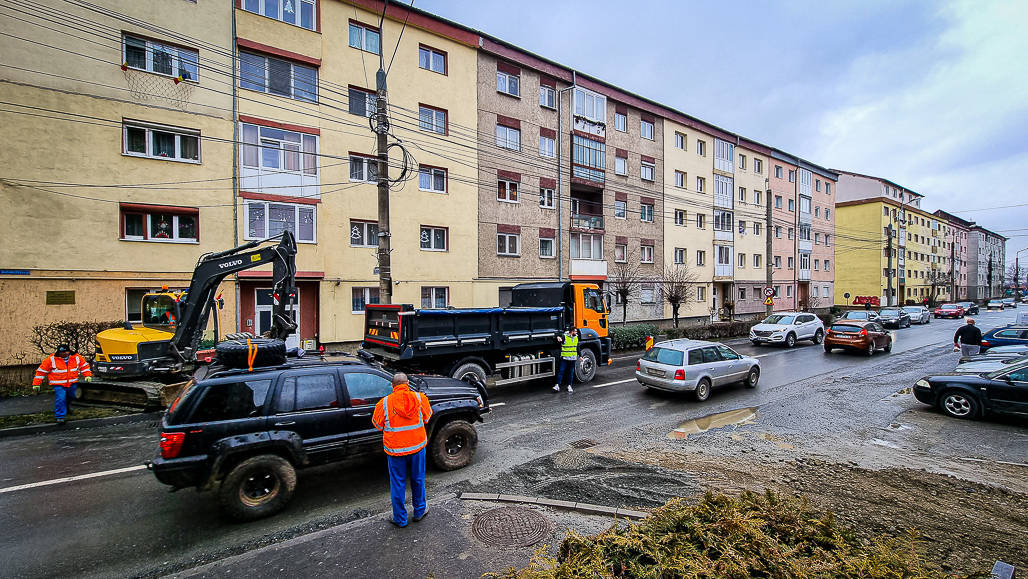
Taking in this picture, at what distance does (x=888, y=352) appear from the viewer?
63.6 ft

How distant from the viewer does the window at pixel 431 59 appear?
20.6 metres

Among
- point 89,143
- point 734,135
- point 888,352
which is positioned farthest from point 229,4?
point 734,135

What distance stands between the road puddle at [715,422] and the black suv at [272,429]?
4.46m

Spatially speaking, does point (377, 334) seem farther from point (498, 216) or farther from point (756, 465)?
point (498, 216)

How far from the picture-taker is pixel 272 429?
5457 millimetres

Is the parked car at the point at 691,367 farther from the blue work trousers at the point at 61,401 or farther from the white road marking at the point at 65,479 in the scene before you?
the blue work trousers at the point at 61,401

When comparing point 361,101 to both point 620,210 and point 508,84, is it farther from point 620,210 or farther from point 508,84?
point 620,210

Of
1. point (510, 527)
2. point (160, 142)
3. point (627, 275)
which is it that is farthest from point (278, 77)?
point (627, 275)

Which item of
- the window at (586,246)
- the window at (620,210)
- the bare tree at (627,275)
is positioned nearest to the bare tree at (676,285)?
the bare tree at (627,275)

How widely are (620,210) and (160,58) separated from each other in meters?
24.8

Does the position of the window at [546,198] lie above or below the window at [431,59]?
below

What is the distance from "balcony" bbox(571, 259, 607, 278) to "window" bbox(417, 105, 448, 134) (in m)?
11.0

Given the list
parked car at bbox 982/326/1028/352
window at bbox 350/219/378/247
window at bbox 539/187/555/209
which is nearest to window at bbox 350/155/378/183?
window at bbox 350/219/378/247

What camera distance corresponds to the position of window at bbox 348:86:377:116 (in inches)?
739
